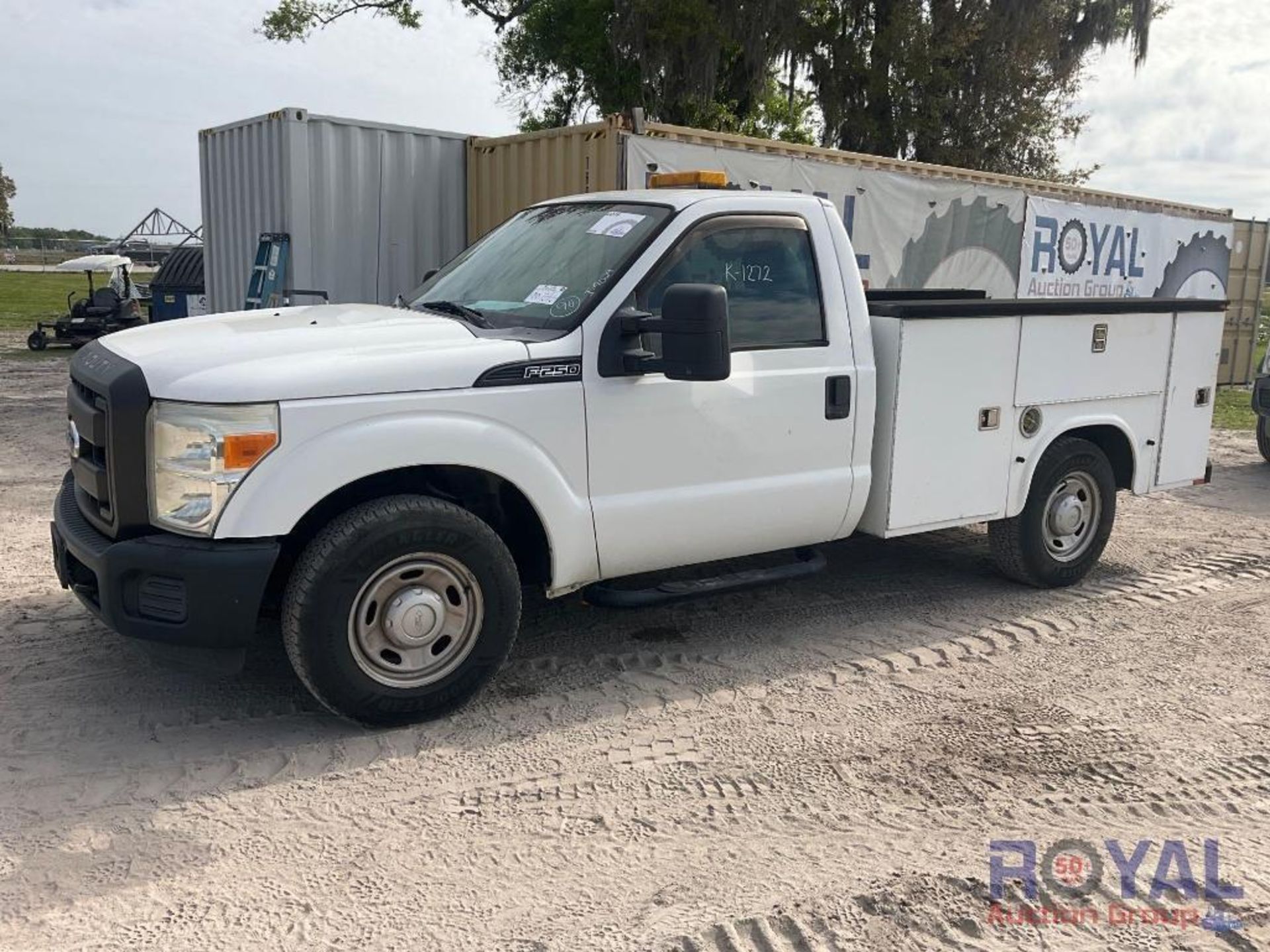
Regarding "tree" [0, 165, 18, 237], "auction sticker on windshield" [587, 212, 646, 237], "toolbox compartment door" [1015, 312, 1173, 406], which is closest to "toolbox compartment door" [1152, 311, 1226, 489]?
"toolbox compartment door" [1015, 312, 1173, 406]

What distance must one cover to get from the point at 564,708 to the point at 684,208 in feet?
6.89

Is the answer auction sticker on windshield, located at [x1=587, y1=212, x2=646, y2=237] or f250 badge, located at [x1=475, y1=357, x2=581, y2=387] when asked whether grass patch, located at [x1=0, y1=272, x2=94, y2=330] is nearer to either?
auction sticker on windshield, located at [x1=587, y1=212, x2=646, y2=237]

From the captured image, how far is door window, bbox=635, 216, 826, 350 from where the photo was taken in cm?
466

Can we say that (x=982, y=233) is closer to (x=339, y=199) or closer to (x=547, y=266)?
(x=339, y=199)

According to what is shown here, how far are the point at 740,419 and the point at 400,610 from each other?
1604mm

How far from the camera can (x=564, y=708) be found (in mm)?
4445

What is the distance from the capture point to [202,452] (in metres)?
3.74

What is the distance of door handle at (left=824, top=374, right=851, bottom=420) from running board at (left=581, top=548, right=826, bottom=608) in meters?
0.69

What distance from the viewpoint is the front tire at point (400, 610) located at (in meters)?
3.92

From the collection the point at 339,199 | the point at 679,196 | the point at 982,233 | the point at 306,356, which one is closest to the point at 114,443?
the point at 306,356

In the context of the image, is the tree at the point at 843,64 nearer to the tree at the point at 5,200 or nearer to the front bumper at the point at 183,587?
the front bumper at the point at 183,587

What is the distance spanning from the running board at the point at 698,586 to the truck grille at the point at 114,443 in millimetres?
1785

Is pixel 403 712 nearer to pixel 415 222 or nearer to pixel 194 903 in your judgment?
pixel 194 903

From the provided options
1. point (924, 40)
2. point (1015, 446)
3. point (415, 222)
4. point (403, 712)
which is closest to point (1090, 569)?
point (1015, 446)
